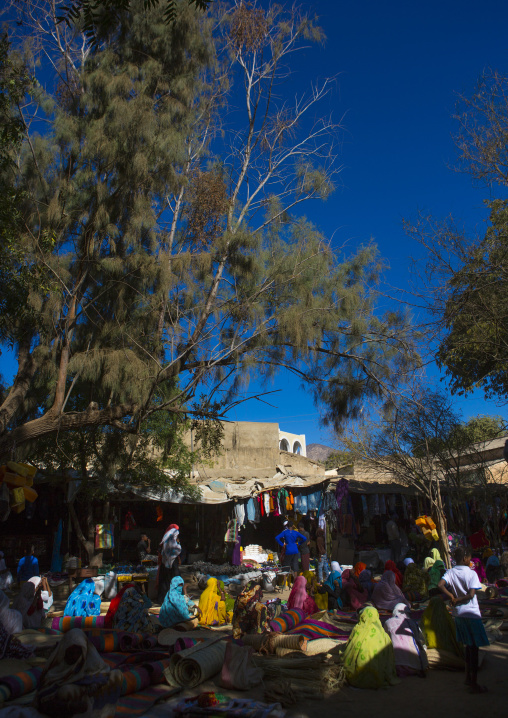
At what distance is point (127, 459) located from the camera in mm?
9734

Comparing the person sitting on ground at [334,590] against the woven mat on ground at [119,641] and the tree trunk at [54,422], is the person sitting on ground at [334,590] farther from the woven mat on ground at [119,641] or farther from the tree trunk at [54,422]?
the tree trunk at [54,422]

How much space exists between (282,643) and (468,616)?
196 cm

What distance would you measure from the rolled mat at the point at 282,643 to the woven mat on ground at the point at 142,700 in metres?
1.34

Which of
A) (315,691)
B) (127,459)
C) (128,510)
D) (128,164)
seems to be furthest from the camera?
(128,510)

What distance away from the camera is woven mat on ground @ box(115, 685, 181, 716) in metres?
3.60

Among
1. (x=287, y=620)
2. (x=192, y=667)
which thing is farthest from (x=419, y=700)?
(x=287, y=620)

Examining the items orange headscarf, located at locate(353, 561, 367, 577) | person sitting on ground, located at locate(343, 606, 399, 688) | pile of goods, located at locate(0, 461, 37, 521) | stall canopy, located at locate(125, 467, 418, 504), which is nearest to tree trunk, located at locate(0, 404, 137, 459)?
pile of goods, located at locate(0, 461, 37, 521)

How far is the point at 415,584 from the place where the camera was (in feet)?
27.5

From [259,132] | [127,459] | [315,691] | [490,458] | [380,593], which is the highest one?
[259,132]

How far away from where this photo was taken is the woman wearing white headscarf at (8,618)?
16.6 feet

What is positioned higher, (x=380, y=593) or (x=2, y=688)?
(x=380, y=593)

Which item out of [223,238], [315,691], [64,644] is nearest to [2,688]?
[64,644]

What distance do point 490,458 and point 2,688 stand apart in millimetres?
14372

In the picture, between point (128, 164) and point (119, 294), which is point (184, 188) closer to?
point (128, 164)
